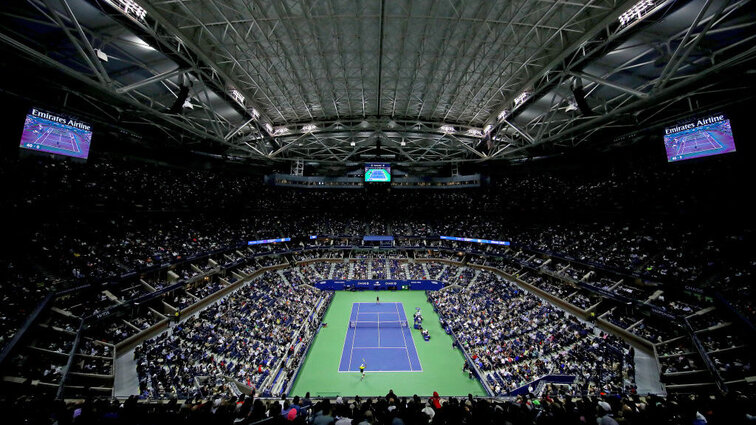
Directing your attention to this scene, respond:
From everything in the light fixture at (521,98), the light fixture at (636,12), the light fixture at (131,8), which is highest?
the light fixture at (521,98)

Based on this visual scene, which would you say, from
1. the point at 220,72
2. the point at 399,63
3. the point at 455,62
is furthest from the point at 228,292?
the point at 455,62

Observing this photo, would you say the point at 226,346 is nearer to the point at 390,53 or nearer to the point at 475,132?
the point at 390,53

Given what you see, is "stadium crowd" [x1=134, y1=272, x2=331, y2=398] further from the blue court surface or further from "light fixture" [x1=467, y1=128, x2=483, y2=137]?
"light fixture" [x1=467, y1=128, x2=483, y2=137]

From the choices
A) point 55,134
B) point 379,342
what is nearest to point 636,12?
point 379,342

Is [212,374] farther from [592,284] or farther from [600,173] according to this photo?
[600,173]

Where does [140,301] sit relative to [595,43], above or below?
below

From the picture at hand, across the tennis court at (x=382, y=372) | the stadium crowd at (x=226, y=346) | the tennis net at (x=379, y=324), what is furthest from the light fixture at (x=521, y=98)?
the stadium crowd at (x=226, y=346)

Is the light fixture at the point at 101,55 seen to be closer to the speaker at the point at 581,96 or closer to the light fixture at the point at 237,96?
the light fixture at the point at 237,96

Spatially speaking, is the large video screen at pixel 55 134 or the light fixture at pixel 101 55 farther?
the large video screen at pixel 55 134
